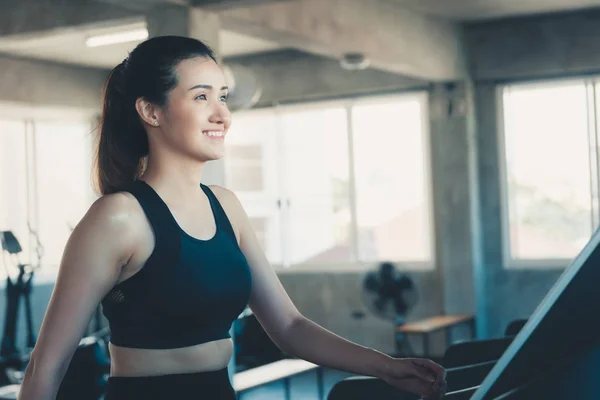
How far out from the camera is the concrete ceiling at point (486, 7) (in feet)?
18.4

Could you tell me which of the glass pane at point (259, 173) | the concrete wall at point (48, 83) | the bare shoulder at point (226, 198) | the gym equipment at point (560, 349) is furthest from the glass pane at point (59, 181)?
the gym equipment at point (560, 349)

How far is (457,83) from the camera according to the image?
6.50m

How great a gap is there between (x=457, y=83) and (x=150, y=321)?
5.64m

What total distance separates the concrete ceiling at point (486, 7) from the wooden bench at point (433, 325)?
88.6 inches

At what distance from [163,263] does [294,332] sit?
0.92 ft

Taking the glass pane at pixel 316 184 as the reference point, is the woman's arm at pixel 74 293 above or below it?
below

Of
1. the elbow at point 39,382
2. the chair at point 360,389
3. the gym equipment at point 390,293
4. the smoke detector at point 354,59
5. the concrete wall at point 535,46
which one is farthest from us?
the concrete wall at point 535,46

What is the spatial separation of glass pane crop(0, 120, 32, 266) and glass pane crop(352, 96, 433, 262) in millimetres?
2880

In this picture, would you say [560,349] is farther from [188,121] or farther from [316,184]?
[316,184]

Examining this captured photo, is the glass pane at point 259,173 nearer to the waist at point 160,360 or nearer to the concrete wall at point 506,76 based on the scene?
the concrete wall at point 506,76

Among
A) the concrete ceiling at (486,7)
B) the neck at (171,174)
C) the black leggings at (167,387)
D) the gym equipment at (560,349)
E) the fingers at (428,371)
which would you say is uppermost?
the concrete ceiling at (486,7)

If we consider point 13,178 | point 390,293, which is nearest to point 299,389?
point 390,293

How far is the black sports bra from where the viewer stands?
1167mm

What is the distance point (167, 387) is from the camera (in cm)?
118
